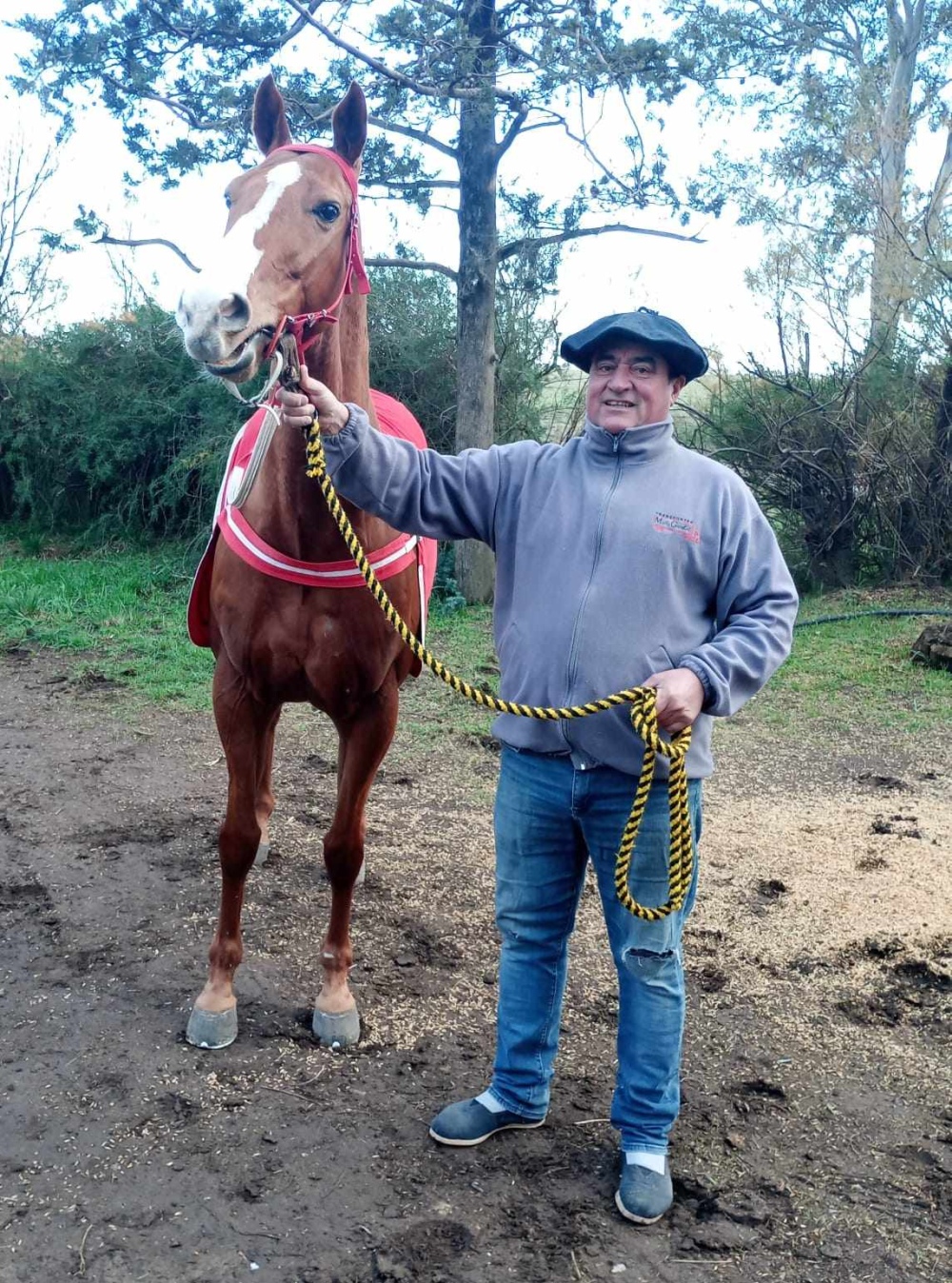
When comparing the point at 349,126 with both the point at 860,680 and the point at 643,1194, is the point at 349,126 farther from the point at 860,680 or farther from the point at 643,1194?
the point at 860,680

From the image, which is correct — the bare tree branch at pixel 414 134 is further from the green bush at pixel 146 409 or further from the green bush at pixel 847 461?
the green bush at pixel 847 461

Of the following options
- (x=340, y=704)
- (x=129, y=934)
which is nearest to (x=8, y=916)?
(x=129, y=934)

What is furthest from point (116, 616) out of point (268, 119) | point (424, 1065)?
point (424, 1065)

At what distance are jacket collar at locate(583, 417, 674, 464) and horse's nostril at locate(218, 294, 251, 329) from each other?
29.2 inches

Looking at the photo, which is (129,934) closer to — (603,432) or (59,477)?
(603,432)

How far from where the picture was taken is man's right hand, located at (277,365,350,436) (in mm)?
2094

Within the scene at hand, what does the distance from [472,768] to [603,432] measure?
3252 millimetres

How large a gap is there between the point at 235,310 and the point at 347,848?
1624 mm

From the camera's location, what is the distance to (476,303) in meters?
8.70

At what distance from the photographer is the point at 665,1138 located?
2.30 m

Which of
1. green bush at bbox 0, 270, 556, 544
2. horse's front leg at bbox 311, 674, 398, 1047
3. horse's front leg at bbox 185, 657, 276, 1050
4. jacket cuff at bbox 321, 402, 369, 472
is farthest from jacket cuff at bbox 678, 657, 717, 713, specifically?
green bush at bbox 0, 270, 556, 544

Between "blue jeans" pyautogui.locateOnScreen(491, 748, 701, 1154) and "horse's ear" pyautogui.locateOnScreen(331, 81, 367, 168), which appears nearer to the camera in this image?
"blue jeans" pyautogui.locateOnScreen(491, 748, 701, 1154)

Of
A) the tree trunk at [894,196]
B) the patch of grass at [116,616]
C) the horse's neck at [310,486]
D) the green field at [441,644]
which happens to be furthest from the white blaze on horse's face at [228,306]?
the tree trunk at [894,196]

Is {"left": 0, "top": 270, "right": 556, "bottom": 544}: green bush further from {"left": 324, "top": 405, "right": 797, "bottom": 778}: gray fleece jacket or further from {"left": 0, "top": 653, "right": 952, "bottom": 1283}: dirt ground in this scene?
{"left": 324, "top": 405, "right": 797, "bottom": 778}: gray fleece jacket
